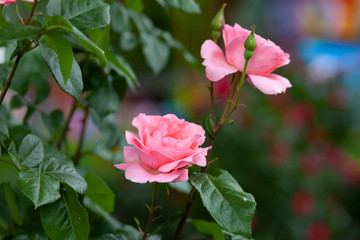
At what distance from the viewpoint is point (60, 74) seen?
1.33 ft

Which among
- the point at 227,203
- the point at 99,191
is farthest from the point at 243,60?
the point at 99,191

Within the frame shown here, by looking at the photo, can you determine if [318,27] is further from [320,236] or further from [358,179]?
[320,236]

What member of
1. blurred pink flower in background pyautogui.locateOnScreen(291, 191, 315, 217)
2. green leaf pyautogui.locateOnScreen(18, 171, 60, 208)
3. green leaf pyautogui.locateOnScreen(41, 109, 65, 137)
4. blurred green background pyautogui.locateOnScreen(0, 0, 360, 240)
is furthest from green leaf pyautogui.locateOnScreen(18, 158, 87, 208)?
blurred pink flower in background pyautogui.locateOnScreen(291, 191, 315, 217)

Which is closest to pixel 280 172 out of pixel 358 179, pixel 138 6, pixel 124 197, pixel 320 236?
pixel 320 236

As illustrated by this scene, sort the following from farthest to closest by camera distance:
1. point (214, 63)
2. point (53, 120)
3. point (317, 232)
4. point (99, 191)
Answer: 1. point (317, 232)
2. point (53, 120)
3. point (99, 191)
4. point (214, 63)

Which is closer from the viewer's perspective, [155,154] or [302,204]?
[155,154]

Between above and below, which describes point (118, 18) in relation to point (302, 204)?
above

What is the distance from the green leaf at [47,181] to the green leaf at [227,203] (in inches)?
4.5

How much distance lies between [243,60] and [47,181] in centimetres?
22

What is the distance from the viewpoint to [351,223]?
1.55 meters

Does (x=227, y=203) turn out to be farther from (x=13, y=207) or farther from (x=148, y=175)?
(x=13, y=207)

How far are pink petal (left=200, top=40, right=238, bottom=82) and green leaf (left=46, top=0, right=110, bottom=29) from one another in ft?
0.34

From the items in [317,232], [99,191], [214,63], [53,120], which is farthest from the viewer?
[317,232]

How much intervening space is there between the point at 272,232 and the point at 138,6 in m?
0.97
